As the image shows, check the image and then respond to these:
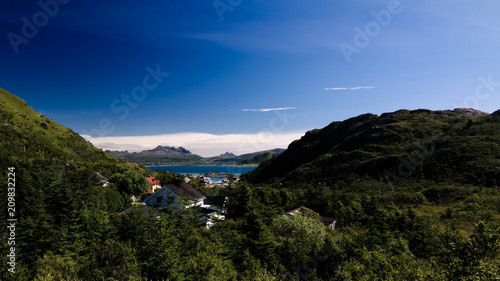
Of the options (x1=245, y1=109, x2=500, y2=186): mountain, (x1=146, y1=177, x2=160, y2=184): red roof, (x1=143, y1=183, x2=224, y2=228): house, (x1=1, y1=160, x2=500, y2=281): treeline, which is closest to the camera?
(x1=1, y1=160, x2=500, y2=281): treeline

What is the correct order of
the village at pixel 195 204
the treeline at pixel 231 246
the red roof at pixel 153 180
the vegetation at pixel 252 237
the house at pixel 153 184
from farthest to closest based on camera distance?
the red roof at pixel 153 180 < the house at pixel 153 184 < the village at pixel 195 204 < the vegetation at pixel 252 237 < the treeline at pixel 231 246

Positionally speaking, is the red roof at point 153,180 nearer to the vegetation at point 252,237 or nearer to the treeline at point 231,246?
the vegetation at point 252,237

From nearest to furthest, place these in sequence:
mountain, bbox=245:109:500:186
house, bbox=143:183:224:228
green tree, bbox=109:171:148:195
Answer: house, bbox=143:183:224:228 → green tree, bbox=109:171:148:195 → mountain, bbox=245:109:500:186

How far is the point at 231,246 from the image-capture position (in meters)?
40.0

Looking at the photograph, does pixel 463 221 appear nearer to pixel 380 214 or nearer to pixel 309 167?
pixel 380 214

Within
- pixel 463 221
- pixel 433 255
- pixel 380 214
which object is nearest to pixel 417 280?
pixel 433 255

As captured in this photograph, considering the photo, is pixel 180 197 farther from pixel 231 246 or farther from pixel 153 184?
pixel 153 184

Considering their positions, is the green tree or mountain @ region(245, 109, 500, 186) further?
mountain @ region(245, 109, 500, 186)

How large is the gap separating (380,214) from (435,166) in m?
100

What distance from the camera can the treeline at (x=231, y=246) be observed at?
84.6ft

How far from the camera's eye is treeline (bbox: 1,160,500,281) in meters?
25.8

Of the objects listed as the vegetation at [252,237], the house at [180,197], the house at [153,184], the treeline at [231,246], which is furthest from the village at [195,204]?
the house at [153,184]

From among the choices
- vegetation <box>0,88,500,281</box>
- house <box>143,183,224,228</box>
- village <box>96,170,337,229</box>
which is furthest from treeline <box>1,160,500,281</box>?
house <box>143,183,224,228</box>

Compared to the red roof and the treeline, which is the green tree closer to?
the treeline
